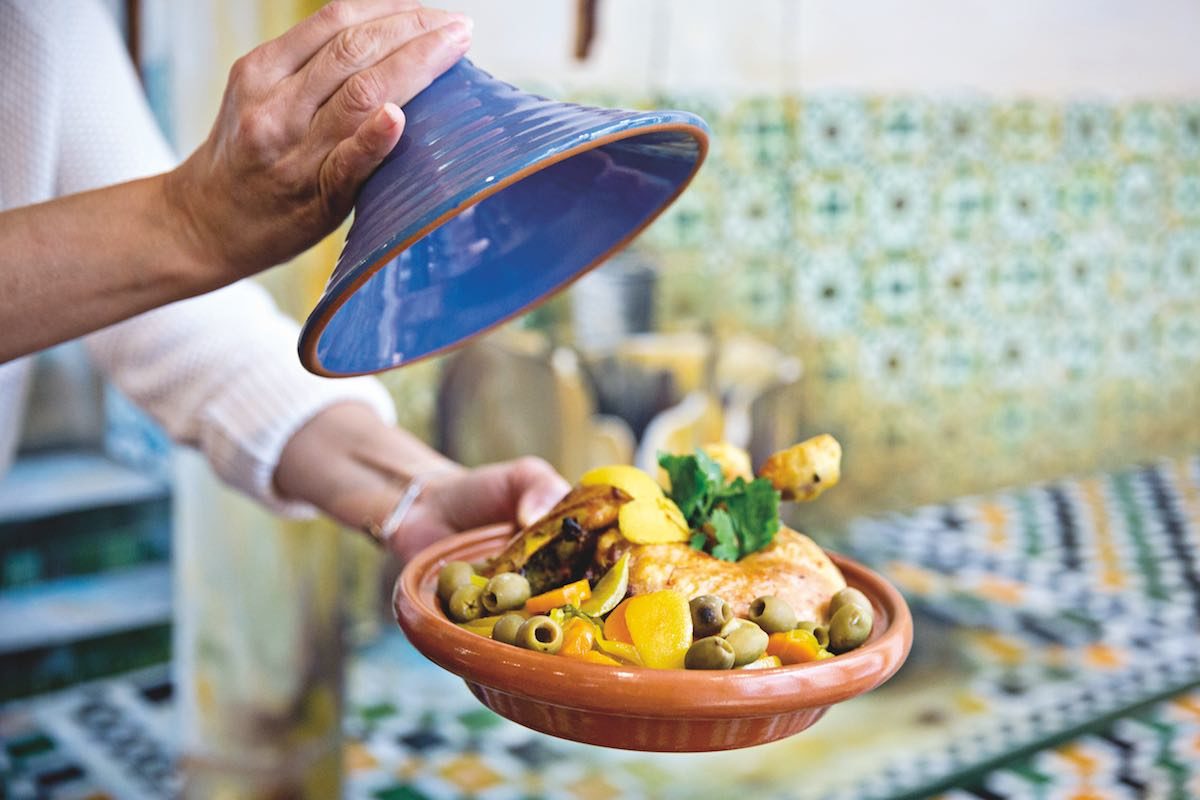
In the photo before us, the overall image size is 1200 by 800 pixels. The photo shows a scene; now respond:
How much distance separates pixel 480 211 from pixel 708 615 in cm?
36

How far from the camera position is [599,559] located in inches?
38.3

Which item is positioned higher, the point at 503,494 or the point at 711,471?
the point at 711,471

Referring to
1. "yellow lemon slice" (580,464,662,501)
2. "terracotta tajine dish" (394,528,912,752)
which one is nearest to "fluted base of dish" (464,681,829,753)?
"terracotta tajine dish" (394,528,912,752)

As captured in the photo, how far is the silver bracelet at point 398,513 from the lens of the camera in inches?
54.9

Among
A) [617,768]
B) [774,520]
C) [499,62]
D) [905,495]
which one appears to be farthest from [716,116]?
[774,520]

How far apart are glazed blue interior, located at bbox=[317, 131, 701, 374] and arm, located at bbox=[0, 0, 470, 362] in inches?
3.6

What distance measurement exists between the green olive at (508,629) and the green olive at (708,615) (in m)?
0.13

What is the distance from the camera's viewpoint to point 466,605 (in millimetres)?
929

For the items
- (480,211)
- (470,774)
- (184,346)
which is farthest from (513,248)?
(470,774)

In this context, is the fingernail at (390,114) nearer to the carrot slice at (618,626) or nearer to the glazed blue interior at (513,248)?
the glazed blue interior at (513,248)

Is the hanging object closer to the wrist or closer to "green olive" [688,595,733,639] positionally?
the wrist

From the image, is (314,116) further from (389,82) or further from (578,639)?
(578,639)

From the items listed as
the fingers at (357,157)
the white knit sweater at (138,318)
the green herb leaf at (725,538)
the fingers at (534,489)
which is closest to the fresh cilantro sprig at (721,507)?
the green herb leaf at (725,538)

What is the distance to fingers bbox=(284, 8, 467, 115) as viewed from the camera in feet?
2.66
